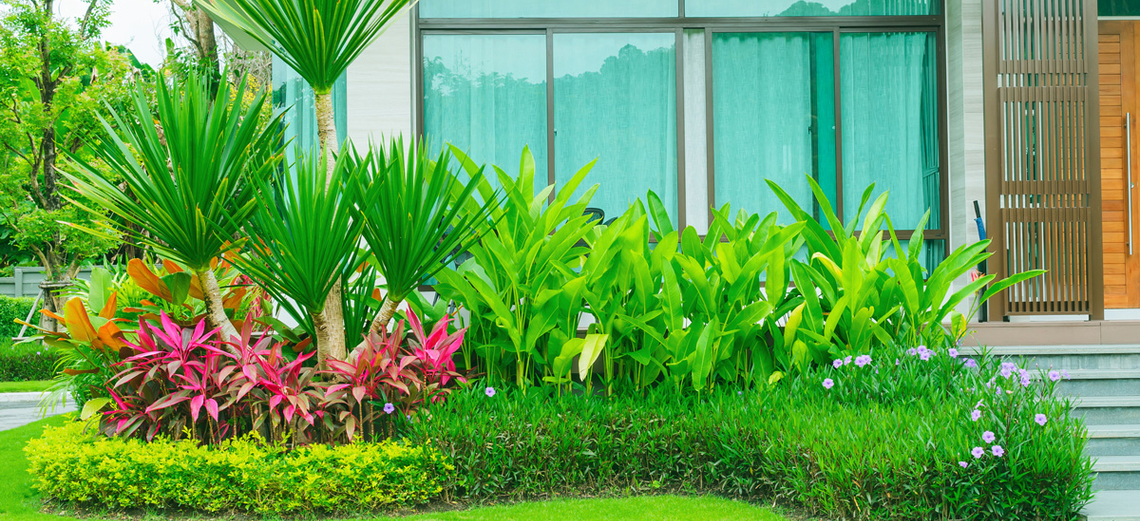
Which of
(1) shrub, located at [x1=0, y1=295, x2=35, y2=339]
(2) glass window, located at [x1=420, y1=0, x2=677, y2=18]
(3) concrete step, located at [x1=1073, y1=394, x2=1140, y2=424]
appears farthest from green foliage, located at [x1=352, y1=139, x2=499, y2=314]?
(1) shrub, located at [x1=0, y1=295, x2=35, y2=339]

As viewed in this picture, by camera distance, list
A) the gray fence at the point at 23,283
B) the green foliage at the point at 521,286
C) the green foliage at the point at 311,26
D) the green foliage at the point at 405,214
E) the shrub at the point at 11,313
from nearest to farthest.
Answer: the green foliage at the point at 405,214, the green foliage at the point at 311,26, the green foliage at the point at 521,286, the shrub at the point at 11,313, the gray fence at the point at 23,283

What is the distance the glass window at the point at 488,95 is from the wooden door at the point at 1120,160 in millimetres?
4687

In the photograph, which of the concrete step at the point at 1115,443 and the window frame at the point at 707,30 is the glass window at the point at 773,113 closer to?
the window frame at the point at 707,30

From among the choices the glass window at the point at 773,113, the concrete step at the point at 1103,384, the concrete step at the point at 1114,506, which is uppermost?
the glass window at the point at 773,113

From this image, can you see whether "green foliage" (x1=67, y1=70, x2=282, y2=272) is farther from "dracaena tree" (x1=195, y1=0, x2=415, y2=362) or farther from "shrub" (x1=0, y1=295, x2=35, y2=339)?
"shrub" (x1=0, y1=295, x2=35, y2=339)

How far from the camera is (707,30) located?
5855mm

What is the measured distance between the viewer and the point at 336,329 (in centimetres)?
385

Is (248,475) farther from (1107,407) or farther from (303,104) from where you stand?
(1107,407)

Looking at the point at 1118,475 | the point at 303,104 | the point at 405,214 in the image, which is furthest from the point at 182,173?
the point at 1118,475

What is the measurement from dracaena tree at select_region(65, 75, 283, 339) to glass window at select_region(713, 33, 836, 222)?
3.58 metres

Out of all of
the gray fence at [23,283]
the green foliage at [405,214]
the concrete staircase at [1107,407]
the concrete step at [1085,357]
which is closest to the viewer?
the concrete staircase at [1107,407]

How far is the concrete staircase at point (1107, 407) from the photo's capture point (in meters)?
3.28

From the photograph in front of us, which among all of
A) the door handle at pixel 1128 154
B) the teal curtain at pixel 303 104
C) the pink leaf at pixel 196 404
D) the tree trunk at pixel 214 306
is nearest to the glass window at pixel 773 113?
the door handle at pixel 1128 154

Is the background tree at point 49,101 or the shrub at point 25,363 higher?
the background tree at point 49,101
